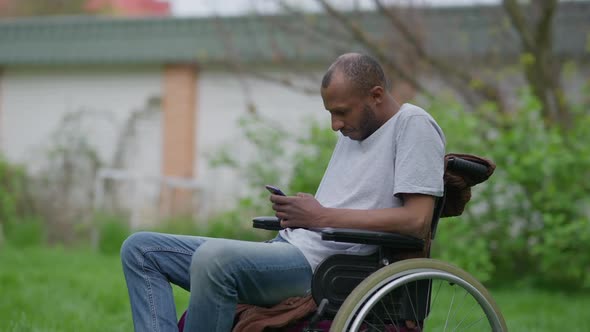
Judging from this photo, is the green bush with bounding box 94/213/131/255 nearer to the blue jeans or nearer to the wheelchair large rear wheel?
the blue jeans

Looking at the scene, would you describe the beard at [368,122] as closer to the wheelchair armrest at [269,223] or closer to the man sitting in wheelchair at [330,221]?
the man sitting in wheelchair at [330,221]

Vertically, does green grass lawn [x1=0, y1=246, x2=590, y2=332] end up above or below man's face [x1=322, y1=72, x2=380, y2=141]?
below

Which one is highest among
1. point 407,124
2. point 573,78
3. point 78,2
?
point 78,2

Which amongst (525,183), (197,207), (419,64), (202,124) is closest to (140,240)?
(525,183)

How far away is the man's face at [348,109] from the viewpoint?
2.61 metres

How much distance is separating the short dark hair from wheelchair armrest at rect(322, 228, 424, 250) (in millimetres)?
474

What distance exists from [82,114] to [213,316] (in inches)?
357

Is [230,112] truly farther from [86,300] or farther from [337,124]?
[337,124]

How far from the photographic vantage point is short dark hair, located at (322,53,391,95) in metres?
2.62

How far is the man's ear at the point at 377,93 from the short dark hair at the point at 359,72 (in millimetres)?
11

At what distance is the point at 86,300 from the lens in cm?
478

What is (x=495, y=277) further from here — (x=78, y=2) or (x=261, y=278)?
(x=78, y=2)

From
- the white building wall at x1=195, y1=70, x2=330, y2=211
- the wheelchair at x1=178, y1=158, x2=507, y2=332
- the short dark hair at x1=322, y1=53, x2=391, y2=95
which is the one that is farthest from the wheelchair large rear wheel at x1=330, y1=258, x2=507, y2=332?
the white building wall at x1=195, y1=70, x2=330, y2=211

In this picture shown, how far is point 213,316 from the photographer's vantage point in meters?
2.45
